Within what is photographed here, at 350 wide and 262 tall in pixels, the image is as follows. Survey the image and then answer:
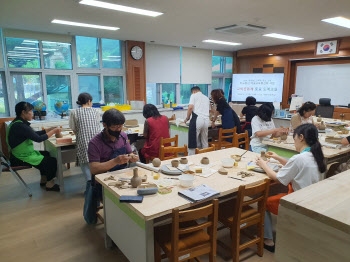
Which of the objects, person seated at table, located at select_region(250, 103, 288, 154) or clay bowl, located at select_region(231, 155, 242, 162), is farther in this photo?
person seated at table, located at select_region(250, 103, 288, 154)

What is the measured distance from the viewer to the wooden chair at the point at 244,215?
189 centimetres

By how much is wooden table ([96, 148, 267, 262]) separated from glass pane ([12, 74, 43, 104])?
4357 mm

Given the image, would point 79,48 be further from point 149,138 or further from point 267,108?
point 267,108

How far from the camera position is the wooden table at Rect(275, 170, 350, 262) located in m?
0.56

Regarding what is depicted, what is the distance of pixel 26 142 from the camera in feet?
11.1

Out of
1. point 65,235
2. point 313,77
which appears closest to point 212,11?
point 65,235

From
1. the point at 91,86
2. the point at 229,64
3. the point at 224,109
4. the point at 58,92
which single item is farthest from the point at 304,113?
the point at 229,64

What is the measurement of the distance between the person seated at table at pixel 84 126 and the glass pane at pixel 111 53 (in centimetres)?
335

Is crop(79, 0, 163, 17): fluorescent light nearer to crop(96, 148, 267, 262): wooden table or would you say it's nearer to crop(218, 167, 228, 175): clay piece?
crop(96, 148, 267, 262): wooden table

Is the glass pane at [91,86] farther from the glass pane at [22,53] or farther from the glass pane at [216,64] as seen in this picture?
the glass pane at [216,64]

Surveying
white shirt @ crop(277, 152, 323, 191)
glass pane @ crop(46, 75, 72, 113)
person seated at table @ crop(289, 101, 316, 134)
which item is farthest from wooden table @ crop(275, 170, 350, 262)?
glass pane @ crop(46, 75, 72, 113)

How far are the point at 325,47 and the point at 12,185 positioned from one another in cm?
728

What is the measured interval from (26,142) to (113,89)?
3.51m

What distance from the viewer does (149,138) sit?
141 inches
